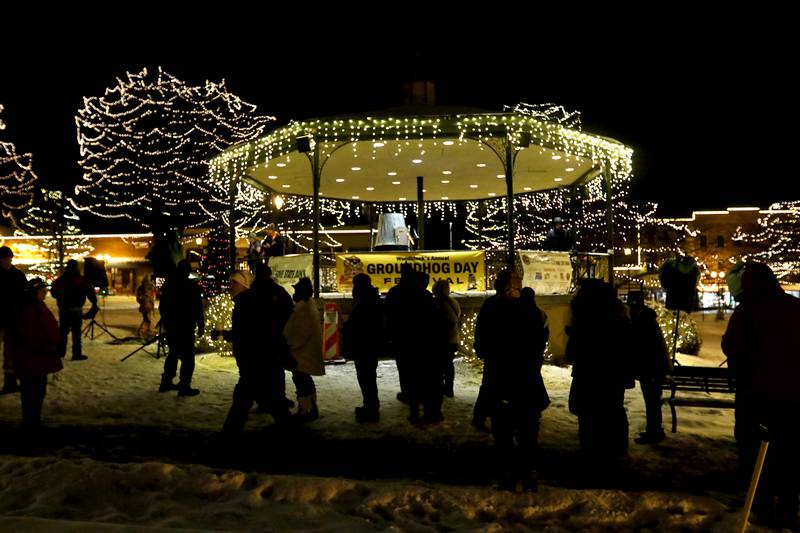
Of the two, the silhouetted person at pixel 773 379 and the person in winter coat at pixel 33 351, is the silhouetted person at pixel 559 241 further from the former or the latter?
the person in winter coat at pixel 33 351

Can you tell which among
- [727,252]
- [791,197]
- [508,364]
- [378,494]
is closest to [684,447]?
[508,364]

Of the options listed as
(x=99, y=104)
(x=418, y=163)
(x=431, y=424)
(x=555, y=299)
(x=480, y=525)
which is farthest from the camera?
(x=99, y=104)

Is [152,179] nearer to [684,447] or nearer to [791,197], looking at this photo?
[684,447]

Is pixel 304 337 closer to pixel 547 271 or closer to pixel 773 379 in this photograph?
pixel 773 379

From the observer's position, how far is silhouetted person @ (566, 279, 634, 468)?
16.4 ft

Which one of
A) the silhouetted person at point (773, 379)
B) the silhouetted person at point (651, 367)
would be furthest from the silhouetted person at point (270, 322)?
the silhouetted person at point (773, 379)

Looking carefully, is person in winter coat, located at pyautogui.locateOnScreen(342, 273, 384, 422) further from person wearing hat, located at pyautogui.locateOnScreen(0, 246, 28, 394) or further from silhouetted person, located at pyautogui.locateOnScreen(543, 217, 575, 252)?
silhouetted person, located at pyautogui.locateOnScreen(543, 217, 575, 252)

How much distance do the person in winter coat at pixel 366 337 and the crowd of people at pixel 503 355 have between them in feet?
0.04

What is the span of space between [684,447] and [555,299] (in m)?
5.91

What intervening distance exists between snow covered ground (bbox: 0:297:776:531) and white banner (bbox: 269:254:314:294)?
4069mm

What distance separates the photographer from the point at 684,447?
20.3 feet

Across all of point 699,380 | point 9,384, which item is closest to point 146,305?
point 9,384

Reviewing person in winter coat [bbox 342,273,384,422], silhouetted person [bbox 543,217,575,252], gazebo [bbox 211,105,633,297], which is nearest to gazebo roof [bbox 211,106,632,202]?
gazebo [bbox 211,105,633,297]

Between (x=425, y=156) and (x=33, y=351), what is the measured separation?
32.0ft
